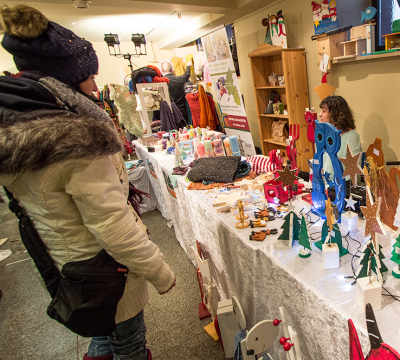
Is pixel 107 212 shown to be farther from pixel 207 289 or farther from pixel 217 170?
pixel 217 170

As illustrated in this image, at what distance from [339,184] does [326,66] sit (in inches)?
80.5

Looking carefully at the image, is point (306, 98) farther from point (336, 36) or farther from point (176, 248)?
point (176, 248)

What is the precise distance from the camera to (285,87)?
3.19m

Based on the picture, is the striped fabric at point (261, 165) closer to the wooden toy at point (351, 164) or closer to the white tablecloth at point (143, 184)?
the wooden toy at point (351, 164)

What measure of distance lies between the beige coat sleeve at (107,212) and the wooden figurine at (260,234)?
445mm

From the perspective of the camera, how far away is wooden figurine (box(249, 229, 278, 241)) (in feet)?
3.73

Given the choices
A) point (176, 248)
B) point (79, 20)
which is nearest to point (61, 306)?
point (176, 248)

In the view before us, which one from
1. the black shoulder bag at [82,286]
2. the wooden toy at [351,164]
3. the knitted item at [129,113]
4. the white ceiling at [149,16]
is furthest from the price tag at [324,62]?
the knitted item at [129,113]

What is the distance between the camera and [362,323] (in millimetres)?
694

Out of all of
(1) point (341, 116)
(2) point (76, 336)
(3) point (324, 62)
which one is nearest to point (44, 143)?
(2) point (76, 336)

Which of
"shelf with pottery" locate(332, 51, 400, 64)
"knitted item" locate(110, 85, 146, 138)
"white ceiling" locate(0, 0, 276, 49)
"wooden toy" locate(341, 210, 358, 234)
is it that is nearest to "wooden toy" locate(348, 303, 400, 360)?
"wooden toy" locate(341, 210, 358, 234)

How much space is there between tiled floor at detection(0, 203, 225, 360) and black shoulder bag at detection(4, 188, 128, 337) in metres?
0.89

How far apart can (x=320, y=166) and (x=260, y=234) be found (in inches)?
15.7

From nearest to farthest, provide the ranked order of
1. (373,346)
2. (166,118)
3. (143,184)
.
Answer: (373,346)
(143,184)
(166,118)
